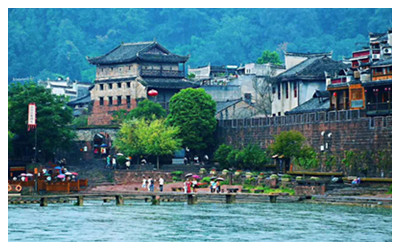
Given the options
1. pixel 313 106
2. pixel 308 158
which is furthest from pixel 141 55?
pixel 308 158

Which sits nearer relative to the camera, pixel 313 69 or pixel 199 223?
pixel 199 223

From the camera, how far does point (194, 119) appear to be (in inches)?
3430

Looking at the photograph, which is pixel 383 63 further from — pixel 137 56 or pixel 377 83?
pixel 137 56

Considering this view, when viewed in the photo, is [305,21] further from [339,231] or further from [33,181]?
[339,231]

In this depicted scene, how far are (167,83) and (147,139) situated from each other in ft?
52.8

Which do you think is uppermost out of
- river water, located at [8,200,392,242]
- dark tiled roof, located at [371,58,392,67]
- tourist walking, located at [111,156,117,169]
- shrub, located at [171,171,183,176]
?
dark tiled roof, located at [371,58,392,67]

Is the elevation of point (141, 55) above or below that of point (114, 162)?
above

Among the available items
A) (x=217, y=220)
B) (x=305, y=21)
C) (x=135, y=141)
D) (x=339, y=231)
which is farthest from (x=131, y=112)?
(x=305, y=21)

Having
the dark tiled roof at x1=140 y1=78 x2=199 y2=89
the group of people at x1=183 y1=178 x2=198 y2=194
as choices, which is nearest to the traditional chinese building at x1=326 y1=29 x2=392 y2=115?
the group of people at x1=183 y1=178 x2=198 y2=194

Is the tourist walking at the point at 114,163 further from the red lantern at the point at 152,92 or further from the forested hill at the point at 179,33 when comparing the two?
the forested hill at the point at 179,33

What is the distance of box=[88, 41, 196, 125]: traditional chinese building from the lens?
10294 centimetres

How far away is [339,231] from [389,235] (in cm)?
261

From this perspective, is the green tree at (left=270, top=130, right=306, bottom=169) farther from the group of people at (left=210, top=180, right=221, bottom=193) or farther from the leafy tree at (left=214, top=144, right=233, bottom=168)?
the leafy tree at (left=214, top=144, right=233, bottom=168)
